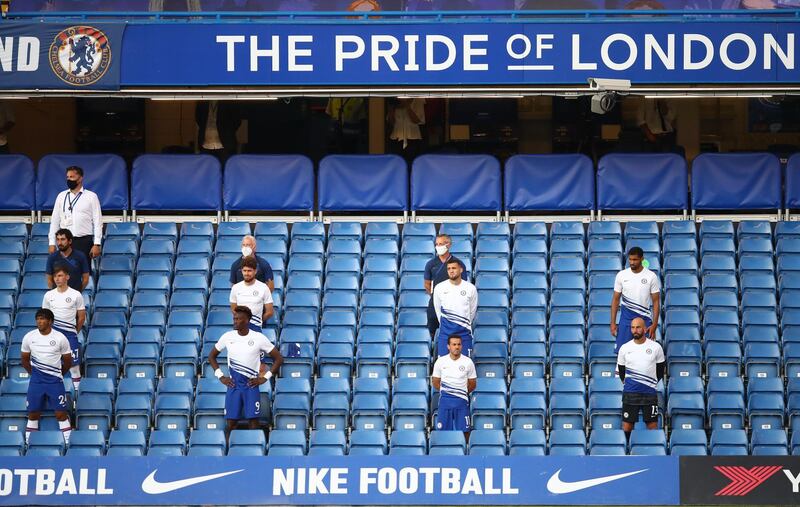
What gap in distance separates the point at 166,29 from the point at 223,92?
1072 millimetres

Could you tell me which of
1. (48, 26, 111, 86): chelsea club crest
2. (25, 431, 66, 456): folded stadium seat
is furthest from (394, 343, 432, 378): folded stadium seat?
(48, 26, 111, 86): chelsea club crest

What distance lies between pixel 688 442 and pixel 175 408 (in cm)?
561

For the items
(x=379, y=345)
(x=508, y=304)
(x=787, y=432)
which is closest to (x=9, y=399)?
(x=379, y=345)

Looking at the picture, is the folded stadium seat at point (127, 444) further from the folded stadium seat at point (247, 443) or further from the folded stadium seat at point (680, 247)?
the folded stadium seat at point (680, 247)

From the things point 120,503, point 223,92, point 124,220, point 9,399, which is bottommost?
Answer: point 120,503

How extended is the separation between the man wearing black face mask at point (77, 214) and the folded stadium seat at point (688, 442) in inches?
283

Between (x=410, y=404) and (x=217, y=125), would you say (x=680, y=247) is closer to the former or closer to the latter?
(x=410, y=404)

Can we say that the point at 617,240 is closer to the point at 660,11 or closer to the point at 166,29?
the point at 660,11

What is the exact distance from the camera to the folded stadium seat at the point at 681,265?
1783cm

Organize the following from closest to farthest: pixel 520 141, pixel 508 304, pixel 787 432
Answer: pixel 787 432
pixel 508 304
pixel 520 141

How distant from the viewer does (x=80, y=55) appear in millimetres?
18172

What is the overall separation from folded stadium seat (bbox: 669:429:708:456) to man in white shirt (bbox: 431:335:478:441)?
2.19 metres

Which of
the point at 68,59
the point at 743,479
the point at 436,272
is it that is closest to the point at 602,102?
the point at 436,272

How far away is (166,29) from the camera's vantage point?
18.2 metres
